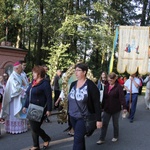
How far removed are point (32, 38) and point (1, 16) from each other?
1129cm

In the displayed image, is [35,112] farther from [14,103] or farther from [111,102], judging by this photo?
[14,103]

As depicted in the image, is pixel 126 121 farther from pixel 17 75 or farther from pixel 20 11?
pixel 20 11

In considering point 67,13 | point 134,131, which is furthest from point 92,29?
point 134,131

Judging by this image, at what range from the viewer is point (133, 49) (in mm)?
11250

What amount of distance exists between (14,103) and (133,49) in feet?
21.5

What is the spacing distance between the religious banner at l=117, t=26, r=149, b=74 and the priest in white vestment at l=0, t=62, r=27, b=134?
578 cm

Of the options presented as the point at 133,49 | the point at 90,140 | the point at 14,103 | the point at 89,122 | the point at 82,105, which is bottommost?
the point at 90,140

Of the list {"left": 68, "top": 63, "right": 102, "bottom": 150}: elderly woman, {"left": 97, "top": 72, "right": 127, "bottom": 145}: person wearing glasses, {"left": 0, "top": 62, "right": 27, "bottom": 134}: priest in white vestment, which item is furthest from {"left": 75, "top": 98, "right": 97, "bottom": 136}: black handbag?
{"left": 0, "top": 62, "right": 27, "bottom": 134}: priest in white vestment

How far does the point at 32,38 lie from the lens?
2952cm

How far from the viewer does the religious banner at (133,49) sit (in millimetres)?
11023

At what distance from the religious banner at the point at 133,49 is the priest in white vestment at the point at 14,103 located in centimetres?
578

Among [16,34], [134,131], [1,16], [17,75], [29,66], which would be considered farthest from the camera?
[29,66]

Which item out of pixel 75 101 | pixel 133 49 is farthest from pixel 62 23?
pixel 75 101

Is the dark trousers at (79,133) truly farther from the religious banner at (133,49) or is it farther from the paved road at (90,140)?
the religious banner at (133,49)
